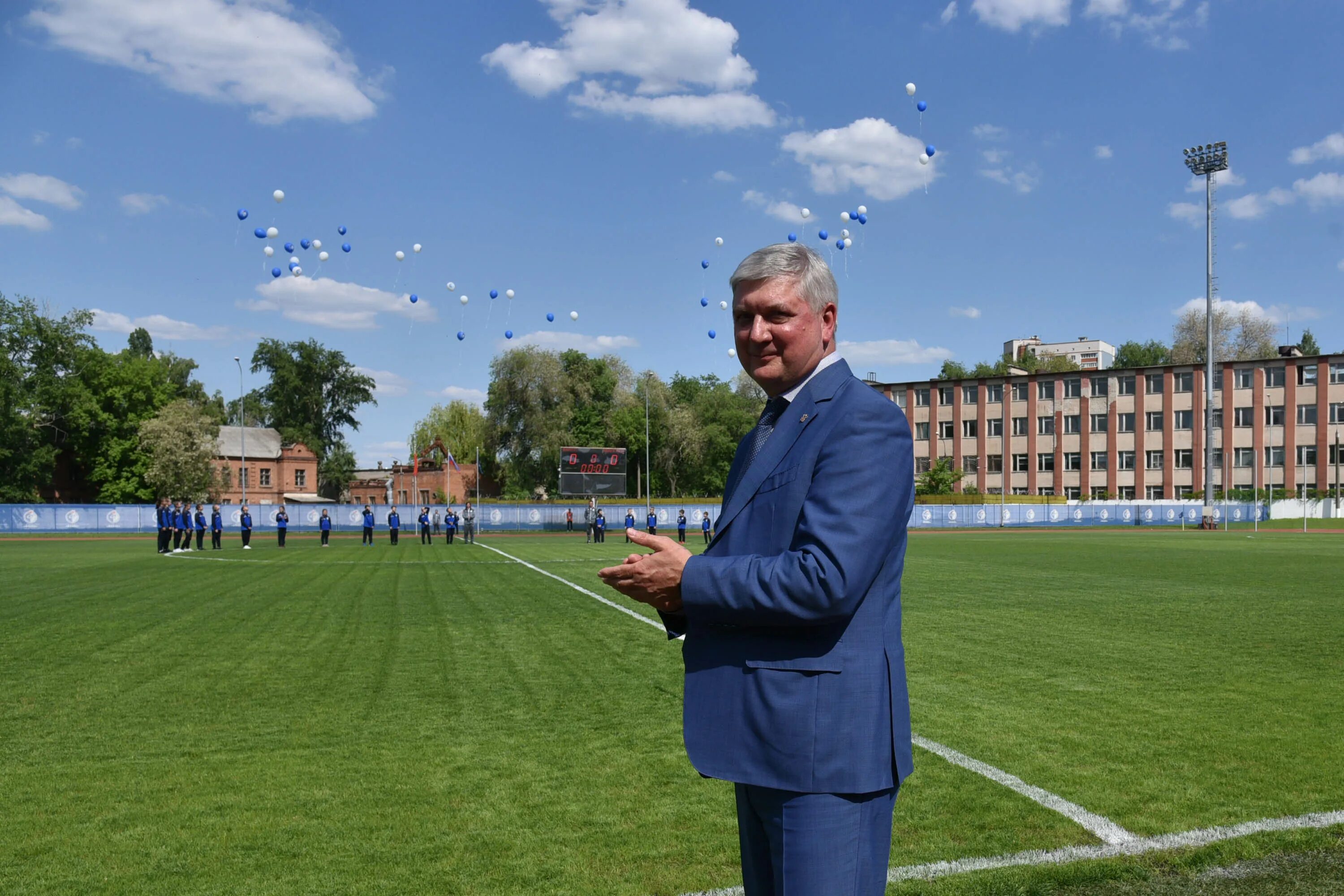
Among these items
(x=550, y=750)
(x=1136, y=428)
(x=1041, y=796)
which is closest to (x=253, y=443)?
(x=1136, y=428)

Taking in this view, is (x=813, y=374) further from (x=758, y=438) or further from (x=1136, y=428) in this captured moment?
(x=1136, y=428)

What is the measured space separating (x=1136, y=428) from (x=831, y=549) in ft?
264

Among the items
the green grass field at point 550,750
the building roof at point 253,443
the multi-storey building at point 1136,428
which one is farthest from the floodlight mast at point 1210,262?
the building roof at point 253,443

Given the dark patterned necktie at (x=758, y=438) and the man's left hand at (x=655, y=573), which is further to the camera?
the dark patterned necktie at (x=758, y=438)

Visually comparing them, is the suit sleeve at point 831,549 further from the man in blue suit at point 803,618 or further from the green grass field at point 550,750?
the green grass field at point 550,750

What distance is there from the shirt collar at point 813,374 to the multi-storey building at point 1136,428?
2475 inches

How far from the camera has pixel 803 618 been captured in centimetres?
185

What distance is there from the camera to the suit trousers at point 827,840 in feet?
6.32

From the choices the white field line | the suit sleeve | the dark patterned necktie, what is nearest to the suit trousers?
the suit sleeve

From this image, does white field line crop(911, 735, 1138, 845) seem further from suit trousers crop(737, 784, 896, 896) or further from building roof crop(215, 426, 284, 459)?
building roof crop(215, 426, 284, 459)

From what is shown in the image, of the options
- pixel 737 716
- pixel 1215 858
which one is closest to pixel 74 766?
pixel 737 716

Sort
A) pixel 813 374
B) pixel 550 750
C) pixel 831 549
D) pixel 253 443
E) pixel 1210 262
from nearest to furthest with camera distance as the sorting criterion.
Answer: pixel 831 549 → pixel 813 374 → pixel 550 750 → pixel 1210 262 → pixel 253 443

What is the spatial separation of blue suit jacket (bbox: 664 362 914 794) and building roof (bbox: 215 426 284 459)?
289 feet

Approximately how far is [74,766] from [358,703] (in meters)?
2.12
